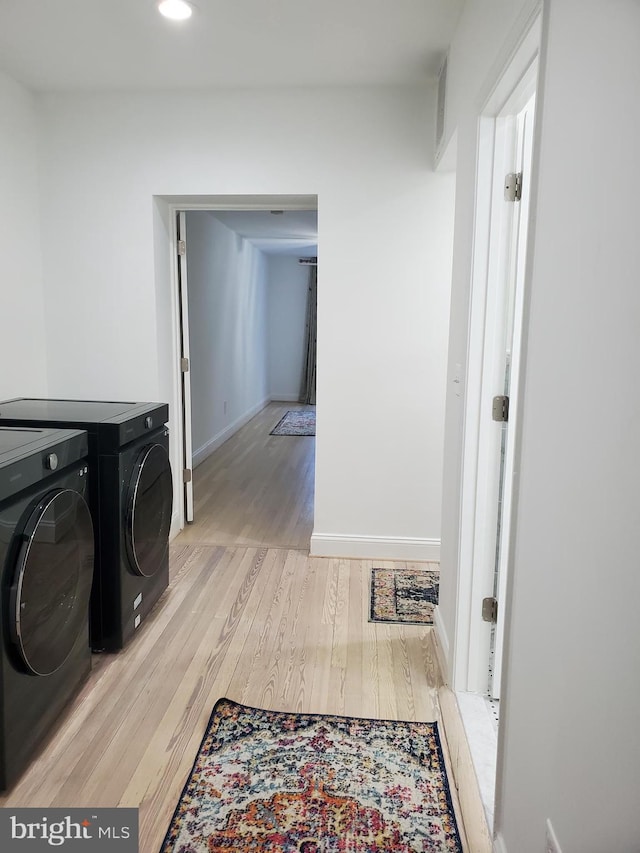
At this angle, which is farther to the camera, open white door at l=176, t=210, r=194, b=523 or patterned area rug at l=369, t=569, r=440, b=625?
open white door at l=176, t=210, r=194, b=523

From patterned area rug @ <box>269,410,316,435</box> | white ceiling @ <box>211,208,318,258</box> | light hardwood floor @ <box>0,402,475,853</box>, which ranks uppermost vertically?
white ceiling @ <box>211,208,318,258</box>

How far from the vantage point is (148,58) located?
9.21 ft

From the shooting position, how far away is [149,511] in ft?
8.52

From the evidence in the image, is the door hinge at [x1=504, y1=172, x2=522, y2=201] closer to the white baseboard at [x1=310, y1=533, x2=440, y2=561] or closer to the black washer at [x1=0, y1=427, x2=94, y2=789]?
the black washer at [x1=0, y1=427, x2=94, y2=789]

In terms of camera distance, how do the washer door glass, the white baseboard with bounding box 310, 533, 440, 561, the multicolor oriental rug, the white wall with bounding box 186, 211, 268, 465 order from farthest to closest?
1. the white wall with bounding box 186, 211, 268, 465
2. the white baseboard with bounding box 310, 533, 440, 561
3. the washer door glass
4. the multicolor oriental rug

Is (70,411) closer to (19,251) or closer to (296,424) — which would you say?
(19,251)

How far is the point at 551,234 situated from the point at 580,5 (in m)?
0.37

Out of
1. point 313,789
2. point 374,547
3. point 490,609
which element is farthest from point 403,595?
point 313,789

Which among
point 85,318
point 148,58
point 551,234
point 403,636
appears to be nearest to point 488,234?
point 551,234

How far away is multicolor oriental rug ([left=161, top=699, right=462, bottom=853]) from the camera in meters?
1.55

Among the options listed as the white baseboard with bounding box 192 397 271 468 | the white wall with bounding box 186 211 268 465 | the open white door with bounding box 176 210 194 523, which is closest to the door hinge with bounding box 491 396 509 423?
the open white door with bounding box 176 210 194 523

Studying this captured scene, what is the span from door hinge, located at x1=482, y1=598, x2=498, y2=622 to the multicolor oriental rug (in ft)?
1.34

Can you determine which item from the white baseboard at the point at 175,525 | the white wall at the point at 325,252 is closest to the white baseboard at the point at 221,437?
the white baseboard at the point at 175,525

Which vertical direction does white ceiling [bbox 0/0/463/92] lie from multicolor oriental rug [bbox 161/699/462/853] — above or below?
above
